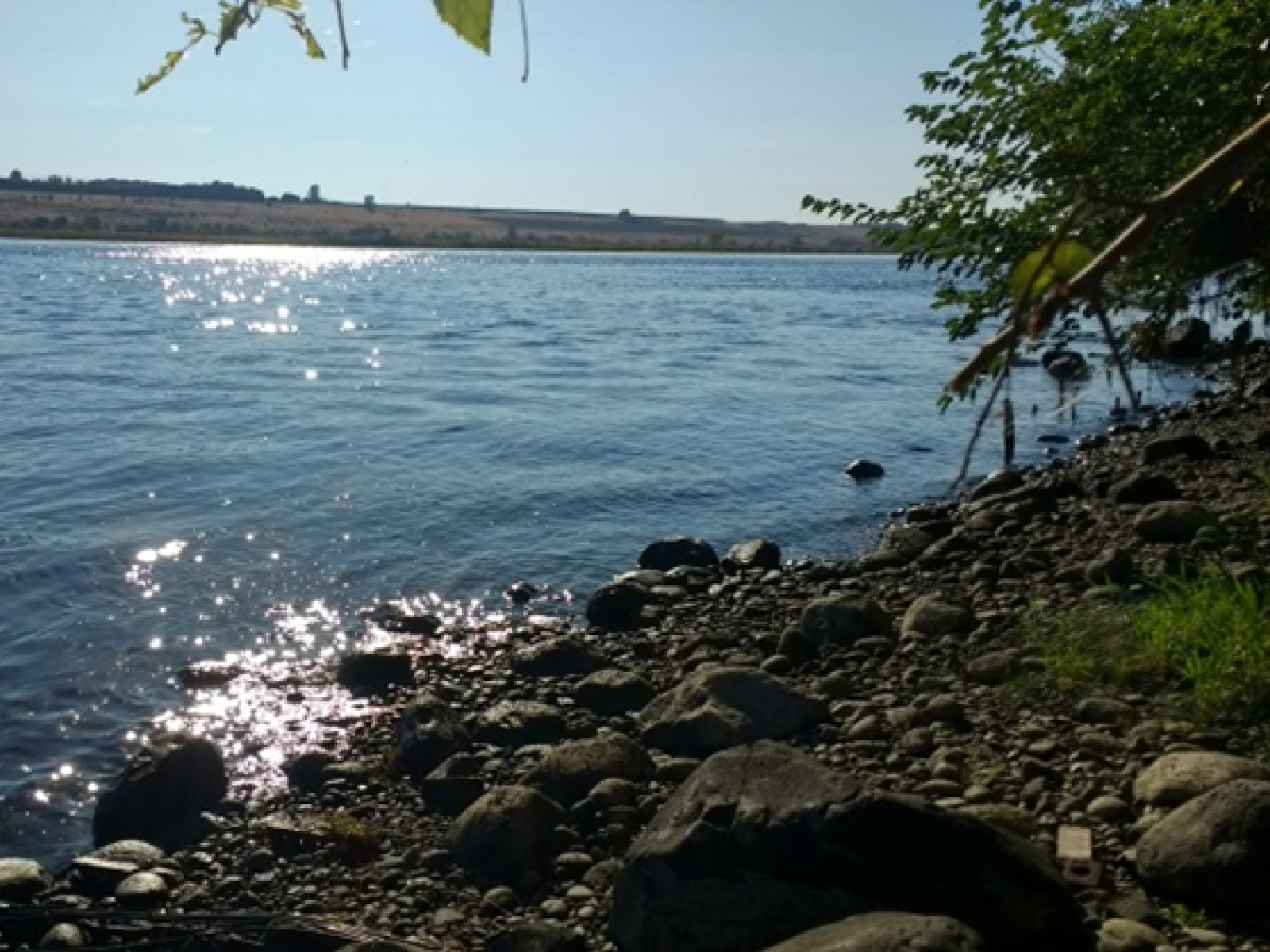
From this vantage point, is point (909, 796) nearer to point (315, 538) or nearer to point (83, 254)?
point (315, 538)

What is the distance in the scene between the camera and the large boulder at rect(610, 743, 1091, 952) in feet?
15.8

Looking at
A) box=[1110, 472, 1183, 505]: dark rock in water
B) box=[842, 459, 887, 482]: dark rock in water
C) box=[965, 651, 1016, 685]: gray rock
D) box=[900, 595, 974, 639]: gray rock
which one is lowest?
box=[842, 459, 887, 482]: dark rock in water

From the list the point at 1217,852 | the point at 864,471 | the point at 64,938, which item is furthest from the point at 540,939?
the point at 864,471

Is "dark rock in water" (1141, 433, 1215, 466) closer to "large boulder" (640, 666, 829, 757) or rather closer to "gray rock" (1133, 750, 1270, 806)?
"large boulder" (640, 666, 829, 757)

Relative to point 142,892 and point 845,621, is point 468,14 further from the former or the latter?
point 845,621

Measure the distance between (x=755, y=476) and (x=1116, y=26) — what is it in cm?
1089

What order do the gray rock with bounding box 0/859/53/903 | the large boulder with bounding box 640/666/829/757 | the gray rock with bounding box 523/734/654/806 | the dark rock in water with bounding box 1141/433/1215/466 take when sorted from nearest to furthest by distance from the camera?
the gray rock with bounding box 0/859/53/903 < the gray rock with bounding box 523/734/654/806 < the large boulder with bounding box 640/666/829/757 < the dark rock in water with bounding box 1141/433/1215/466

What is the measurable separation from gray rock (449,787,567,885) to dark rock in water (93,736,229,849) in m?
2.11

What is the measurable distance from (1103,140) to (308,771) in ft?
22.1

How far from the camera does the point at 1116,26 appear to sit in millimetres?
9086

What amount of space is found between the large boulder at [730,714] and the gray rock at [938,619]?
1.55 m

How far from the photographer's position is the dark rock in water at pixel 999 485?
53.9 feet

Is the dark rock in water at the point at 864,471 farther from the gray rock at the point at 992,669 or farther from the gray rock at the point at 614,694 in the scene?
the gray rock at the point at 992,669

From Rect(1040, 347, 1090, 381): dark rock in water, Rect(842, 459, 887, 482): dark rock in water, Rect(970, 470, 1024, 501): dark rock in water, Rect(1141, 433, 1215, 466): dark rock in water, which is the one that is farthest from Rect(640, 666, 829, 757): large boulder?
Rect(1040, 347, 1090, 381): dark rock in water
